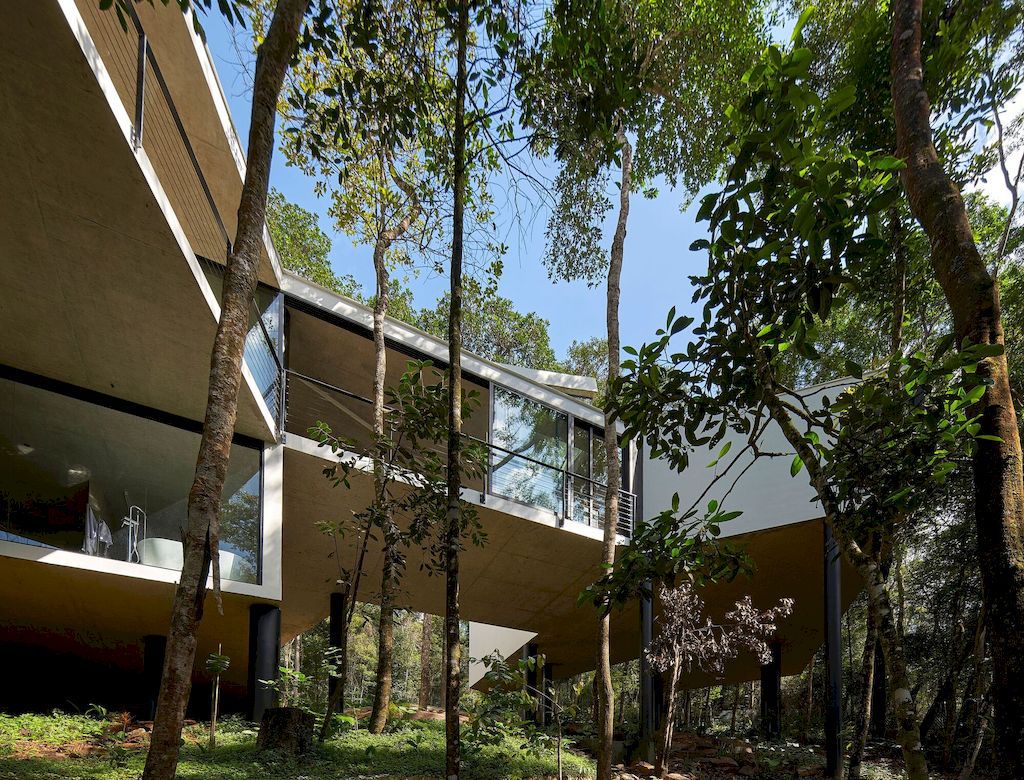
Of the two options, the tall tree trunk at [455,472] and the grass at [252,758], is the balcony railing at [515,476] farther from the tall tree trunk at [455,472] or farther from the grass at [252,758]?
the tall tree trunk at [455,472]

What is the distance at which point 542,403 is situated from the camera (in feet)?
39.1

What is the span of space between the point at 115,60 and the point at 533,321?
1621 centimetres

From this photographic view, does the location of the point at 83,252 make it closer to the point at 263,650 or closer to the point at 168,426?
the point at 168,426

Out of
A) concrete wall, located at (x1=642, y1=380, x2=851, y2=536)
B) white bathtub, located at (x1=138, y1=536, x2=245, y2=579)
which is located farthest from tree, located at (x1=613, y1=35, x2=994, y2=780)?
concrete wall, located at (x1=642, y1=380, x2=851, y2=536)

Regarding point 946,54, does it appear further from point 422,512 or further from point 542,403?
point 542,403

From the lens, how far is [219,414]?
3.71 m

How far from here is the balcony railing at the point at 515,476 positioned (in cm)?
1079

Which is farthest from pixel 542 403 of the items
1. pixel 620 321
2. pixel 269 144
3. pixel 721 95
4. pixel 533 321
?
pixel 533 321

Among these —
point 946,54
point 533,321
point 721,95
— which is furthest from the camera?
point 533,321

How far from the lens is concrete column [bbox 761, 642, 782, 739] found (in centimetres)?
1292

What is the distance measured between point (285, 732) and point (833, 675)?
7158 mm

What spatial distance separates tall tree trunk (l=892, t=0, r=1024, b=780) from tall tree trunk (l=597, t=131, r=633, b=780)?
401cm

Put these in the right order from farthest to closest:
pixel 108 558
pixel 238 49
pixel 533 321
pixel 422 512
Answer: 1. pixel 533 321
2. pixel 422 512
3. pixel 108 558
4. pixel 238 49

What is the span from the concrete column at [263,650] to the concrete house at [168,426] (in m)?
0.03
